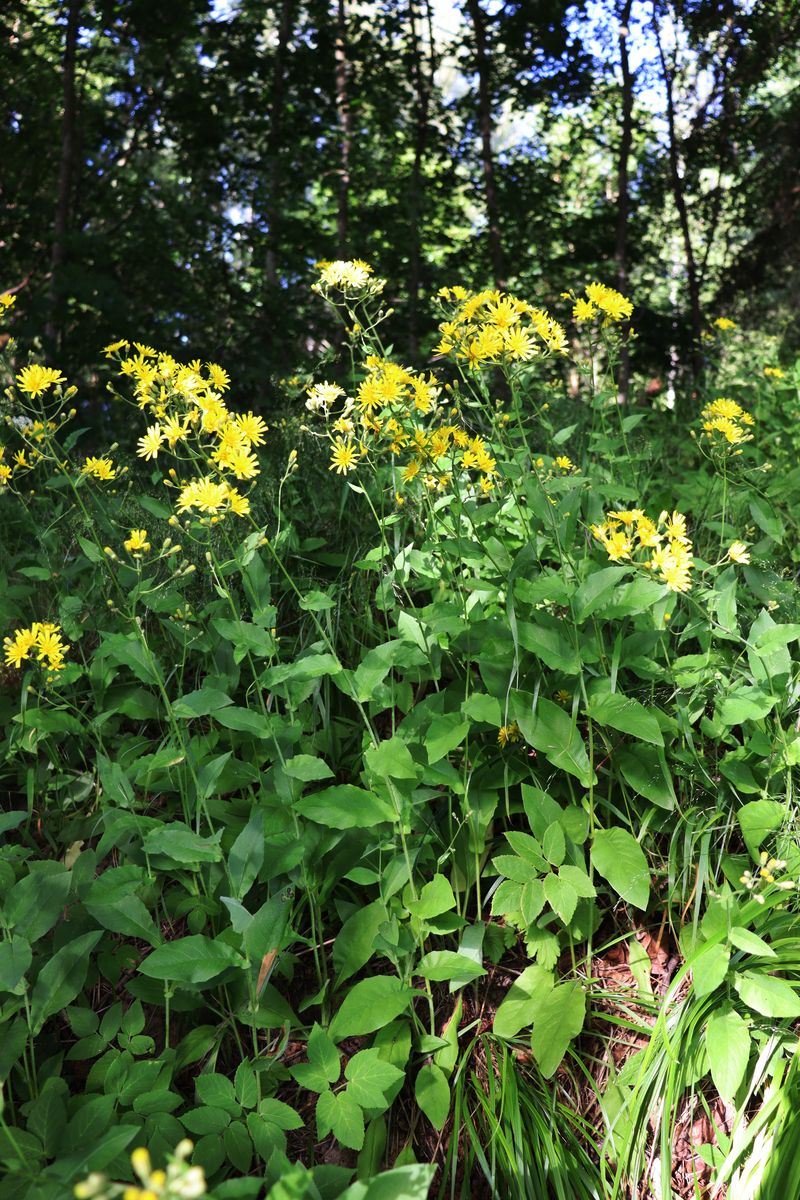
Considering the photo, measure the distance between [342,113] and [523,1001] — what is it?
7.55m

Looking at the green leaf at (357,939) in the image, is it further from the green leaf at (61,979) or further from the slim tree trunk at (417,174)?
the slim tree trunk at (417,174)

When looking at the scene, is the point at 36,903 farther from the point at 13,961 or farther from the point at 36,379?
the point at 36,379


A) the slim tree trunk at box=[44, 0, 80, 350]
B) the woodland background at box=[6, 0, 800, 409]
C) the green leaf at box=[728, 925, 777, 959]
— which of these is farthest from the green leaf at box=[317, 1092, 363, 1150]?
the slim tree trunk at box=[44, 0, 80, 350]

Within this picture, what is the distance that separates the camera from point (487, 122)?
7.19 meters

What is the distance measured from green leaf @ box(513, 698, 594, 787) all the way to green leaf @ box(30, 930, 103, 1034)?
892 mm

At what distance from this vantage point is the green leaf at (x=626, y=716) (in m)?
1.56

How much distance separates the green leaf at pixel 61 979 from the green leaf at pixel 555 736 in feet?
2.93

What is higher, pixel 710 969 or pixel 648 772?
pixel 648 772

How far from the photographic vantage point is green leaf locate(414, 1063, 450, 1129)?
1.38 metres

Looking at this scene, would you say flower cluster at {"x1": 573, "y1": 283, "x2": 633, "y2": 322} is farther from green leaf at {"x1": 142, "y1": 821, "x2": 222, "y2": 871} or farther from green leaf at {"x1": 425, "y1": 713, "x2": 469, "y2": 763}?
green leaf at {"x1": 142, "y1": 821, "x2": 222, "y2": 871}

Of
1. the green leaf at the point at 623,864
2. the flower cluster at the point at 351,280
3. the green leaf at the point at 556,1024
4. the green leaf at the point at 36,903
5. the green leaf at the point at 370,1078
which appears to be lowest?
the green leaf at the point at 556,1024

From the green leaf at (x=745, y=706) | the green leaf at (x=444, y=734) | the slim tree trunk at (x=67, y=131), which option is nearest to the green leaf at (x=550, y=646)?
the green leaf at (x=444, y=734)

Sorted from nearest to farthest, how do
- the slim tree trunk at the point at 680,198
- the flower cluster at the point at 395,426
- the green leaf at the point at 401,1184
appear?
the green leaf at the point at 401,1184 < the flower cluster at the point at 395,426 < the slim tree trunk at the point at 680,198

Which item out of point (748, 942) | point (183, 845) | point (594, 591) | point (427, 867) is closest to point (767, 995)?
point (748, 942)
